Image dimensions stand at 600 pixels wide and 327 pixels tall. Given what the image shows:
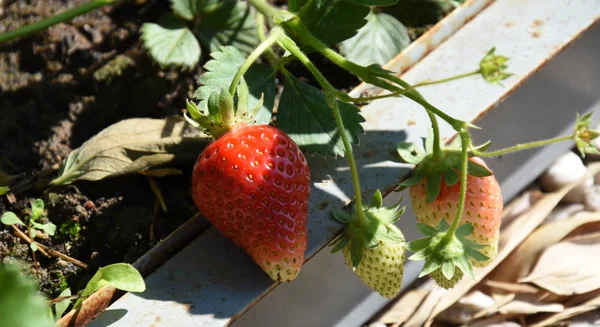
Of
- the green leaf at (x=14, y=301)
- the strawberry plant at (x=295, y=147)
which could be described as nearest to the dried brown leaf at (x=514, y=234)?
the strawberry plant at (x=295, y=147)

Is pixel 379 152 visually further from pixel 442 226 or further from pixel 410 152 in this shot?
pixel 442 226

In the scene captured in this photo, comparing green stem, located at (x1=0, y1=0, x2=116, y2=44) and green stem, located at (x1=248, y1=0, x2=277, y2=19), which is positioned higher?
green stem, located at (x1=0, y1=0, x2=116, y2=44)

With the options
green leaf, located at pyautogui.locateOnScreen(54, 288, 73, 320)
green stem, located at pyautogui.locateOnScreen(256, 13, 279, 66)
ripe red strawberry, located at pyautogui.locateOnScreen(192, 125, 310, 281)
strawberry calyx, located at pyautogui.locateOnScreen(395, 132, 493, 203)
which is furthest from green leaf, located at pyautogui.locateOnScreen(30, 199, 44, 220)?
strawberry calyx, located at pyautogui.locateOnScreen(395, 132, 493, 203)

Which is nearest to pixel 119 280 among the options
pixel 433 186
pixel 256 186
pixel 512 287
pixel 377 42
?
pixel 256 186

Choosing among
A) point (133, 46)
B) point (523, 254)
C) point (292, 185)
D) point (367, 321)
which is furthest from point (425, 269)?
point (133, 46)

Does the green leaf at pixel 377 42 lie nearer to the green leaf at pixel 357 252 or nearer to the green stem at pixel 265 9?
the green stem at pixel 265 9

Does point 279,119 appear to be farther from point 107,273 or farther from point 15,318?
point 15,318

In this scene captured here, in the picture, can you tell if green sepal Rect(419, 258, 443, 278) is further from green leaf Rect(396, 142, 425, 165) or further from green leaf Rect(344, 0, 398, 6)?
green leaf Rect(344, 0, 398, 6)
